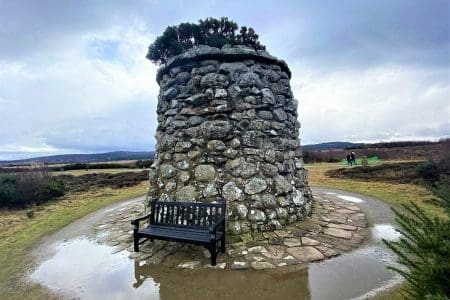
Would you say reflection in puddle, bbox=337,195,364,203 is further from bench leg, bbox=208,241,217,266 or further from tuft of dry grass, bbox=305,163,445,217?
bench leg, bbox=208,241,217,266

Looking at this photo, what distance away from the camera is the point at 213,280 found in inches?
148

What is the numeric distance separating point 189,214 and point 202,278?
139 cm

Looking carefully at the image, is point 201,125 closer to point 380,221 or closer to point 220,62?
point 220,62

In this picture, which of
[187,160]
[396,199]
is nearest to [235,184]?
[187,160]

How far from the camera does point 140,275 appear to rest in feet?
13.3

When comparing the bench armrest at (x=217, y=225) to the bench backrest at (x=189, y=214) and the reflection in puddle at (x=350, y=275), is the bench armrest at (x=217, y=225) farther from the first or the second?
the reflection in puddle at (x=350, y=275)

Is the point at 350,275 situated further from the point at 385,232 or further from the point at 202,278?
the point at 385,232

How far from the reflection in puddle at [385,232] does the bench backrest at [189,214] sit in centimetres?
307

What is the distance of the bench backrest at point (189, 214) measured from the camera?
481cm

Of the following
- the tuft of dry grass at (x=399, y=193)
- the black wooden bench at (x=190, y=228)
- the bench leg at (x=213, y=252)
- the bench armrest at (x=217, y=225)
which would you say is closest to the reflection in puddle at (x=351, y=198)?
the tuft of dry grass at (x=399, y=193)

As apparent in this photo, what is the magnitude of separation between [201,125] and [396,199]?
688 cm

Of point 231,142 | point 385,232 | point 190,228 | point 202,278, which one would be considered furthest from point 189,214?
point 385,232

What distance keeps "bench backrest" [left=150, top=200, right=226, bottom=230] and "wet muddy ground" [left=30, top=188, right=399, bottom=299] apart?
71cm

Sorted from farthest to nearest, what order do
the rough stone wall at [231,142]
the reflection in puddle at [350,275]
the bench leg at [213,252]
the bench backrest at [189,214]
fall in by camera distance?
1. the rough stone wall at [231,142]
2. the bench backrest at [189,214]
3. the bench leg at [213,252]
4. the reflection in puddle at [350,275]
